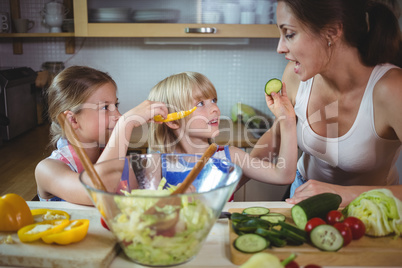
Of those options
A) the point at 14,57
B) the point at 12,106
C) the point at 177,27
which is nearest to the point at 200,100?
the point at 177,27

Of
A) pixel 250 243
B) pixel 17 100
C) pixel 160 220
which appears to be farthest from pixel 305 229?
pixel 17 100

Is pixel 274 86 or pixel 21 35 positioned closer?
pixel 274 86

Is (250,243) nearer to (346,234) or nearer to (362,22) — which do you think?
(346,234)

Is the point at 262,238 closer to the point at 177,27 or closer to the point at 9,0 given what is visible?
the point at 177,27

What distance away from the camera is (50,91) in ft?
5.52

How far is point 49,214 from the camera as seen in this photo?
3.46ft

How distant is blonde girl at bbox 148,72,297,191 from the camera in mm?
1561

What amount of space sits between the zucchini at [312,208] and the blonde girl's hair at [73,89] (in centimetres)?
97

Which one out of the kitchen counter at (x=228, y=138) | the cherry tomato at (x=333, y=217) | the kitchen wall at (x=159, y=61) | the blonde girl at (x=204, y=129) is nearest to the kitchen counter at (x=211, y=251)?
the cherry tomato at (x=333, y=217)

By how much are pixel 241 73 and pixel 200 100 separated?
67.5 inches

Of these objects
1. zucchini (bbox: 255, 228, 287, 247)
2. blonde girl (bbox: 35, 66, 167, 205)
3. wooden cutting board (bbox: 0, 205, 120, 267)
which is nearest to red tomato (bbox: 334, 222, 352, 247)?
zucchini (bbox: 255, 228, 287, 247)

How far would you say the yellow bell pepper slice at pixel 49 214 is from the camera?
104 centimetres

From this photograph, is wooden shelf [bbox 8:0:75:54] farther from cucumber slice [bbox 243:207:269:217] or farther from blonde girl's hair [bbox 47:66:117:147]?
cucumber slice [bbox 243:207:269:217]

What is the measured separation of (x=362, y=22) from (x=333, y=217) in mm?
801
